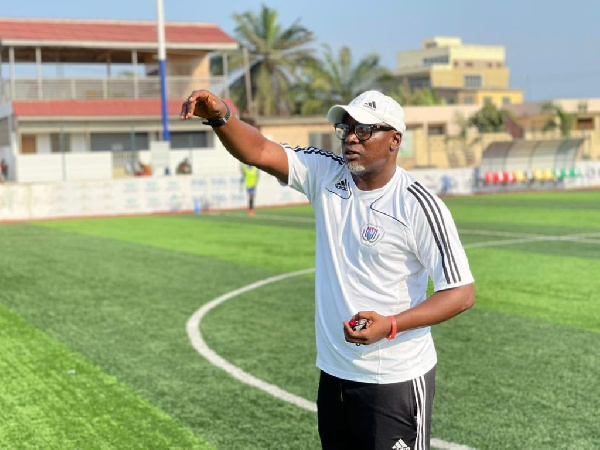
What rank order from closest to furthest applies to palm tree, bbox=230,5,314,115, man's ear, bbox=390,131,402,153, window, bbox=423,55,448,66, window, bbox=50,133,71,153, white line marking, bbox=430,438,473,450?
man's ear, bbox=390,131,402,153
white line marking, bbox=430,438,473,450
window, bbox=50,133,71,153
palm tree, bbox=230,5,314,115
window, bbox=423,55,448,66

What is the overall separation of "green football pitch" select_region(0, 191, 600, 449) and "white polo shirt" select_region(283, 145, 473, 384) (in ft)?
7.36

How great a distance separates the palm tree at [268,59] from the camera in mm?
55469

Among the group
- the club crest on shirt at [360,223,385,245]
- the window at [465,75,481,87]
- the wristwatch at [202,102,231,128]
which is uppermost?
the window at [465,75,481,87]

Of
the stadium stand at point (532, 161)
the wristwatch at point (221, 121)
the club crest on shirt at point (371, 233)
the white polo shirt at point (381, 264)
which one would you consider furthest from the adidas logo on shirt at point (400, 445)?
the stadium stand at point (532, 161)

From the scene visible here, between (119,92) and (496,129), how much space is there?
91.3ft

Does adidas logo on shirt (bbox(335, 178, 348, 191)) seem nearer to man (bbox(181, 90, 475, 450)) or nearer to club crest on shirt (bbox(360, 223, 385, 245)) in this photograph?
man (bbox(181, 90, 475, 450))

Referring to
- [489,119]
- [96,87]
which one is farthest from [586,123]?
[96,87]

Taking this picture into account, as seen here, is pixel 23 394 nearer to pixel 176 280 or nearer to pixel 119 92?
pixel 176 280

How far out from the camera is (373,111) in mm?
3297

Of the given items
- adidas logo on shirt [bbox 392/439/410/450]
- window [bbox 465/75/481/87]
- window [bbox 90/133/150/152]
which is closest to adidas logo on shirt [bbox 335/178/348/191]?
adidas logo on shirt [bbox 392/439/410/450]

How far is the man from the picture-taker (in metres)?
3.26

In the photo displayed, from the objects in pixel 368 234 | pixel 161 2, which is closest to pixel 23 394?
pixel 368 234

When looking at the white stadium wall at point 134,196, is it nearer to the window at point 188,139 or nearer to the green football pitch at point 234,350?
the window at point 188,139

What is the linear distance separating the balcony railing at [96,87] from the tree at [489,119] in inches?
863
